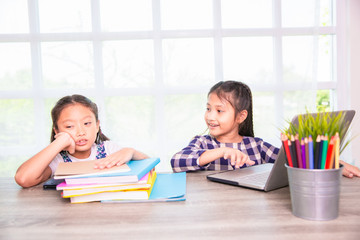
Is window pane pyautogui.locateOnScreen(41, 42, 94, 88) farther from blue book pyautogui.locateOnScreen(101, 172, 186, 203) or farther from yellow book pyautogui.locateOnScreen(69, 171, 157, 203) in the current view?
yellow book pyautogui.locateOnScreen(69, 171, 157, 203)

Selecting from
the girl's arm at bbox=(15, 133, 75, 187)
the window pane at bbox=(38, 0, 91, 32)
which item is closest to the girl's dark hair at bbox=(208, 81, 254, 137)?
the girl's arm at bbox=(15, 133, 75, 187)

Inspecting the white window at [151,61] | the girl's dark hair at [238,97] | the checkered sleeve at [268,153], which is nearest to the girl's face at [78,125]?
the girl's dark hair at [238,97]

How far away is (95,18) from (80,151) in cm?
146

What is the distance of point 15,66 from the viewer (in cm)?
272

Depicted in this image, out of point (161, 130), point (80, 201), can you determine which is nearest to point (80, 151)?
point (80, 201)

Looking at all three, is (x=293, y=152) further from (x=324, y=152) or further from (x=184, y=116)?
(x=184, y=116)

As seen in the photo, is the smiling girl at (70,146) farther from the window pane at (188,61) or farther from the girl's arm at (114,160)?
the window pane at (188,61)

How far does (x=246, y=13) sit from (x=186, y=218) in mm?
2365

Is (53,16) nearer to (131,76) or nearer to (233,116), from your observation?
(131,76)

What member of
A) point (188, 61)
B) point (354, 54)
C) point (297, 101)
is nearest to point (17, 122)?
point (188, 61)

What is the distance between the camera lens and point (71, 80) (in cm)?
273

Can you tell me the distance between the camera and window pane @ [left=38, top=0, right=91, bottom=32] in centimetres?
271

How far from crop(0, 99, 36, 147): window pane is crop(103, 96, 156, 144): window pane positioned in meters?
0.63

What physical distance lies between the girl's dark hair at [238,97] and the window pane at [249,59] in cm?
90
